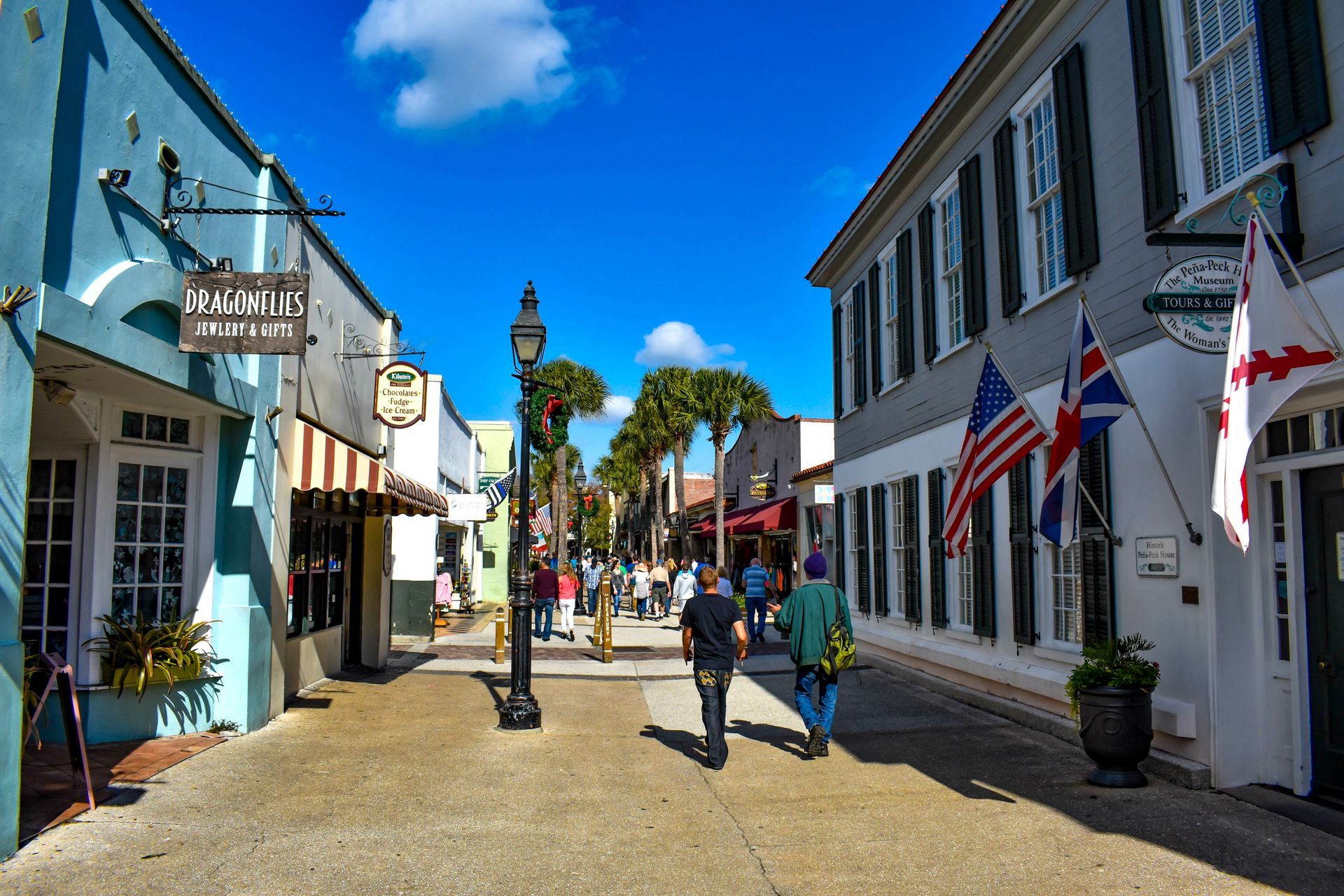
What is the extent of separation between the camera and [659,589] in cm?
2623

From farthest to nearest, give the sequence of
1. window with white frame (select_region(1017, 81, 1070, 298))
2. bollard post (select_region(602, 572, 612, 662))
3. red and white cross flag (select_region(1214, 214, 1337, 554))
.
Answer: bollard post (select_region(602, 572, 612, 662))
window with white frame (select_region(1017, 81, 1070, 298))
red and white cross flag (select_region(1214, 214, 1337, 554))

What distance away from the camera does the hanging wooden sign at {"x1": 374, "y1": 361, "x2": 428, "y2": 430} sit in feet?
45.2

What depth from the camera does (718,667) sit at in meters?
8.40

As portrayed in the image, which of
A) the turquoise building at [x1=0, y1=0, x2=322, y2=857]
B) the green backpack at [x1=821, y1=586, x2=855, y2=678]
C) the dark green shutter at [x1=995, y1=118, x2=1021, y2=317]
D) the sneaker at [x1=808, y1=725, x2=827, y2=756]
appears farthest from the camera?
the dark green shutter at [x1=995, y1=118, x2=1021, y2=317]

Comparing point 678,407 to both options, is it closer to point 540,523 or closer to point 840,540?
point 540,523

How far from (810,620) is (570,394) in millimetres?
32136

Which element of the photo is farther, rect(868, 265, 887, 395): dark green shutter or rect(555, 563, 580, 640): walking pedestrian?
rect(555, 563, 580, 640): walking pedestrian

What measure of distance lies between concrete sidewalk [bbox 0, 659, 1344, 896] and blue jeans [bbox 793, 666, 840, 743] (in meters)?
0.33

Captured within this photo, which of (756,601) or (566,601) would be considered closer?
(756,601)

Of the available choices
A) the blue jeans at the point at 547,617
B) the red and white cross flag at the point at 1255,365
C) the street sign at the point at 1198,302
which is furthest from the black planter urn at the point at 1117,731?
the blue jeans at the point at 547,617

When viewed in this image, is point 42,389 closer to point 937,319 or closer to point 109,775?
point 109,775

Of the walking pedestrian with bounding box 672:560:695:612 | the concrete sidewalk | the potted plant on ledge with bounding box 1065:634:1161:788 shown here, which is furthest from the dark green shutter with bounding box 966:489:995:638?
the walking pedestrian with bounding box 672:560:695:612

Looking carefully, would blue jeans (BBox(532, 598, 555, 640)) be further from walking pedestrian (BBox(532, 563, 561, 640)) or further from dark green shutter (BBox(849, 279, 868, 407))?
dark green shutter (BBox(849, 279, 868, 407))

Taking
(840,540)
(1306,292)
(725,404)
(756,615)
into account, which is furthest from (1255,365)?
(725,404)
